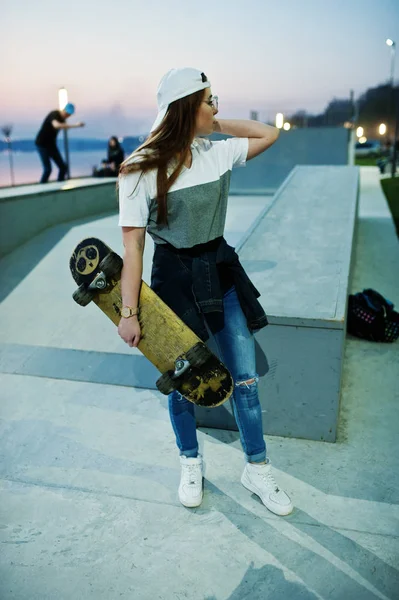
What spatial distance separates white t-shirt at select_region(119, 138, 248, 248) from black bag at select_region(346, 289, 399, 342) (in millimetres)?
2848

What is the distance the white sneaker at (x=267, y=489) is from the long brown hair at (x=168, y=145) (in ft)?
4.68

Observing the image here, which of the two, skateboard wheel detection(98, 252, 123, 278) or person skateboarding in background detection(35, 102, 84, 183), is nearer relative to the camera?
skateboard wheel detection(98, 252, 123, 278)

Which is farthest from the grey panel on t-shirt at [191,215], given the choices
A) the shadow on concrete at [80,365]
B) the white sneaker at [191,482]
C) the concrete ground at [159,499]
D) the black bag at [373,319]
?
the black bag at [373,319]

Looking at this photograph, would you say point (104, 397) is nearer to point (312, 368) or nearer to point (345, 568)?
point (312, 368)

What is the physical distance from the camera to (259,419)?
267cm

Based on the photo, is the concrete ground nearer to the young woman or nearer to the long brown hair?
the young woman

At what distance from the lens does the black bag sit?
485 centimetres

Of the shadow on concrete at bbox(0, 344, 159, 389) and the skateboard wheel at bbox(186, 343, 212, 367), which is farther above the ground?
the skateboard wheel at bbox(186, 343, 212, 367)

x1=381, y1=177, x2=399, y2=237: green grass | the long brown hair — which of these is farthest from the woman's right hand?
x1=381, y1=177, x2=399, y2=237: green grass

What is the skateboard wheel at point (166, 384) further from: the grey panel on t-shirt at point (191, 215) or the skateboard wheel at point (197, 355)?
the grey panel on t-shirt at point (191, 215)

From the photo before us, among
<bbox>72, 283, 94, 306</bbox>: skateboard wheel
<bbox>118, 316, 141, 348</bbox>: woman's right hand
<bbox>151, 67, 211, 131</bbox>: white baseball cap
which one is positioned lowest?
<bbox>118, 316, 141, 348</bbox>: woman's right hand

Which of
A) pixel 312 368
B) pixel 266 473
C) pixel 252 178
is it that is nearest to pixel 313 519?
pixel 266 473

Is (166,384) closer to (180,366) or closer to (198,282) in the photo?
(180,366)

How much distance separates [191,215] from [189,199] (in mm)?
70
